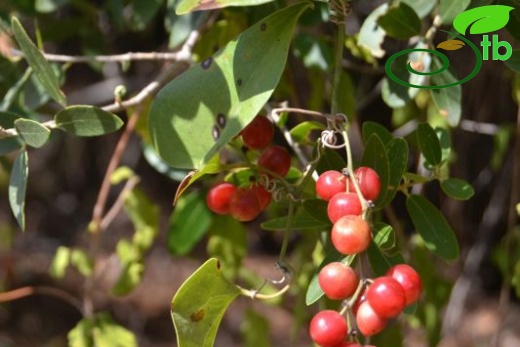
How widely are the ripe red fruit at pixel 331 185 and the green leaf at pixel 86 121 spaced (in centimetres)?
23

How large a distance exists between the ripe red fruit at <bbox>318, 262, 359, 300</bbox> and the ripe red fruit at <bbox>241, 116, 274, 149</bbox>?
0.20 meters

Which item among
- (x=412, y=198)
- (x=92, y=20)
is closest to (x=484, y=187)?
(x=92, y=20)

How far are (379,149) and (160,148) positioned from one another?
0.21 metres

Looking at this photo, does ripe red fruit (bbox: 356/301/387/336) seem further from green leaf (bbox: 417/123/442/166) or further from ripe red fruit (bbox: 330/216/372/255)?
green leaf (bbox: 417/123/442/166)

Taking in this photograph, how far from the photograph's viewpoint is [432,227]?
1.02m

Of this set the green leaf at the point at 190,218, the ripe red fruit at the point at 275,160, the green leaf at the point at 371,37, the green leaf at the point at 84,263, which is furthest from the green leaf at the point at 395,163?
the green leaf at the point at 84,263

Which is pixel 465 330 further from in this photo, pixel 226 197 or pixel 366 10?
pixel 226 197

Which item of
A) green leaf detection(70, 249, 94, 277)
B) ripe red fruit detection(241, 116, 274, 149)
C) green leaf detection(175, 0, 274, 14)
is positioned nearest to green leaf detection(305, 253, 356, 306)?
ripe red fruit detection(241, 116, 274, 149)

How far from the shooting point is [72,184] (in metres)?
3.33

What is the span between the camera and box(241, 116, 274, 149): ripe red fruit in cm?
94

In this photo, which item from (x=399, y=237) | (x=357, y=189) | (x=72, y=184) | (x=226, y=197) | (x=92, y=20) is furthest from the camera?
(x=72, y=184)

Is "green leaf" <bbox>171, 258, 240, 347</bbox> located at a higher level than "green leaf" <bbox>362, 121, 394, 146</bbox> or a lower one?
lower

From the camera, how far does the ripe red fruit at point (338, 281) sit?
0.79 m

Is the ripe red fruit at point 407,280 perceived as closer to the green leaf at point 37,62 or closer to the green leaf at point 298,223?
the green leaf at point 298,223
